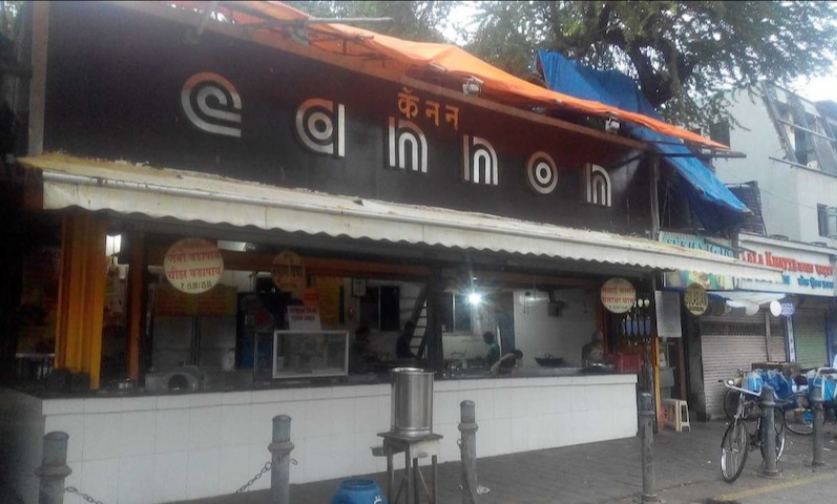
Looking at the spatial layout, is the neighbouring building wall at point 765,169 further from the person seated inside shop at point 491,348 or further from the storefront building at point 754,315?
the person seated inside shop at point 491,348

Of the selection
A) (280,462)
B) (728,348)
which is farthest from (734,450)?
(728,348)

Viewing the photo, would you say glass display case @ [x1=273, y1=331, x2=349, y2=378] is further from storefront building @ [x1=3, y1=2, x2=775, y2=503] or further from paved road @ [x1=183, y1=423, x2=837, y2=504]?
paved road @ [x1=183, y1=423, x2=837, y2=504]

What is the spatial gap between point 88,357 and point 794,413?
12777mm

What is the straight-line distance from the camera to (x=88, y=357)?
6.53m

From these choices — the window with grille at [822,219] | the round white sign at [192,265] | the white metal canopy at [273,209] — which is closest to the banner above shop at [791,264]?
the window with grille at [822,219]

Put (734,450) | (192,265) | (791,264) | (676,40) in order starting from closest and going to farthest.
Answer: (192,265), (734,450), (676,40), (791,264)

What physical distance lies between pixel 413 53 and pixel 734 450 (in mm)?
5833

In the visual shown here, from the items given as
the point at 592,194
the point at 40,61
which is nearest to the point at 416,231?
the point at 40,61

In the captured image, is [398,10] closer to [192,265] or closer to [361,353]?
[192,265]

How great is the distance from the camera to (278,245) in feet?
27.1

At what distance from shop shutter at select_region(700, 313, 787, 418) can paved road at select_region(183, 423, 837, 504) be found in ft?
11.3

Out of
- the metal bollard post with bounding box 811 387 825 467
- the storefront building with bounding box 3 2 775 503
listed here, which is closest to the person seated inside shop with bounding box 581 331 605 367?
the storefront building with bounding box 3 2 775 503

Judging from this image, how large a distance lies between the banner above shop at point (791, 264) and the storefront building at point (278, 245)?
3477 millimetres

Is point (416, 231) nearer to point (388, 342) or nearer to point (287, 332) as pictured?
point (287, 332)
